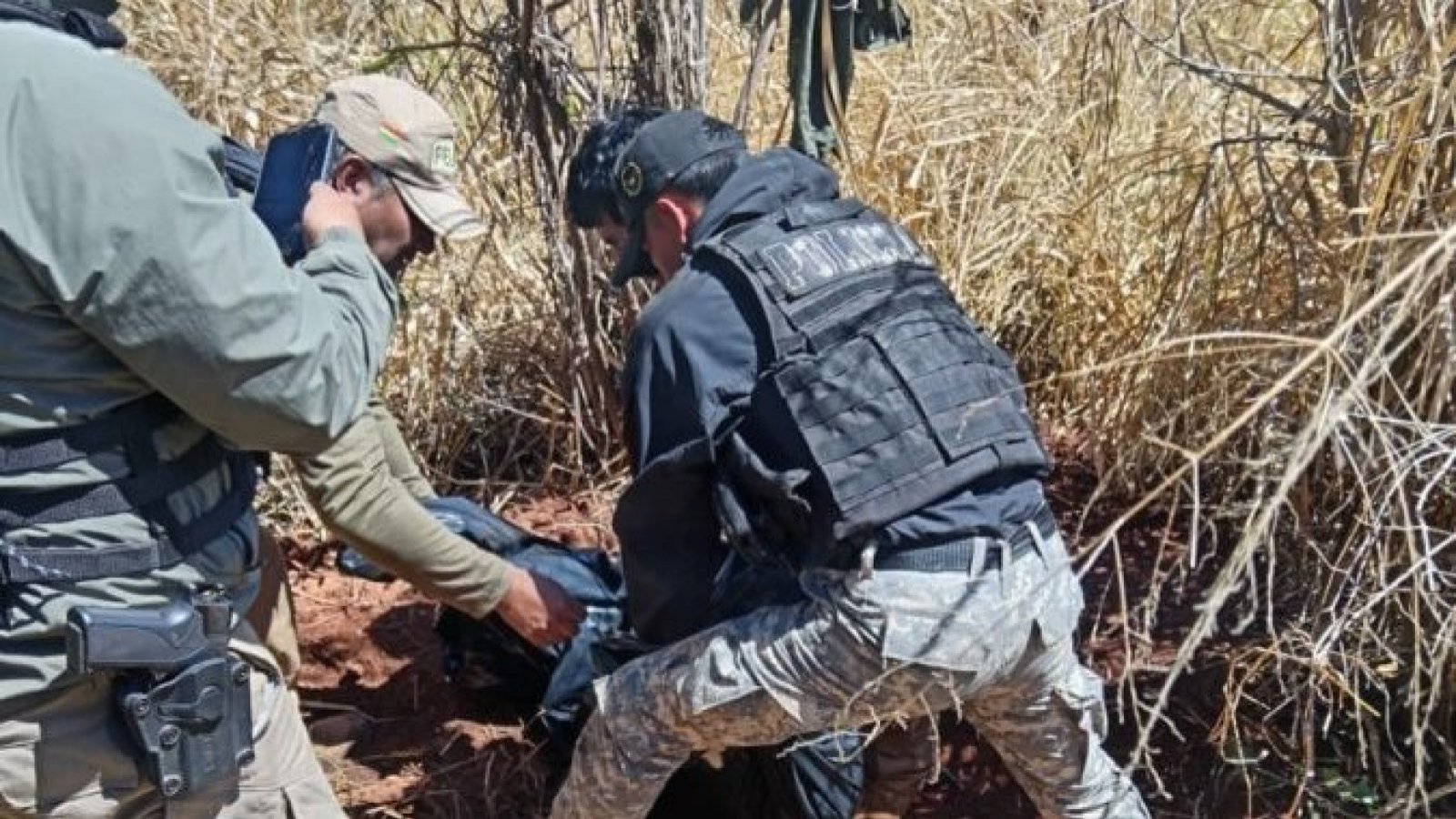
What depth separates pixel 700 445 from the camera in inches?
120

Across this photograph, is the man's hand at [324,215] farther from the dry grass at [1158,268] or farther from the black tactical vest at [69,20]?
the dry grass at [1158,268]

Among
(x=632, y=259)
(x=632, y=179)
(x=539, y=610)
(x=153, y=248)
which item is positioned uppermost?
A: (x=153, y=248)

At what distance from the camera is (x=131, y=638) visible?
2.43m

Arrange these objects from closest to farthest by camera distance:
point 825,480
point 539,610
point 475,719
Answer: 1. point 825,480
2. point 539,610
3. point 475,719

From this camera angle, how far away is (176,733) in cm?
250

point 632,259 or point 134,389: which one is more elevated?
point 134,389

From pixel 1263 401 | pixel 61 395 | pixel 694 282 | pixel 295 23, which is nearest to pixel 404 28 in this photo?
pixel 295 23

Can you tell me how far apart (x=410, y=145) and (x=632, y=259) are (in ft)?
1.68

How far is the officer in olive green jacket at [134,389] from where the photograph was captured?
2176 mm

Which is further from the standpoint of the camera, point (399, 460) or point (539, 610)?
point (399, 460)

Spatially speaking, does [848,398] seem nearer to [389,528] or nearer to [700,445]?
[700,445]

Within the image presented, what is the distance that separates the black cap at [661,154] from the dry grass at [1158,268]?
2.82ft

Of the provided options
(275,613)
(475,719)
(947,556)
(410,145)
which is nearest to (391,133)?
(410,145)

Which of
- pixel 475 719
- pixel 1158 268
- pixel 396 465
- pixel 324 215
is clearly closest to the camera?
pixel 324 215
